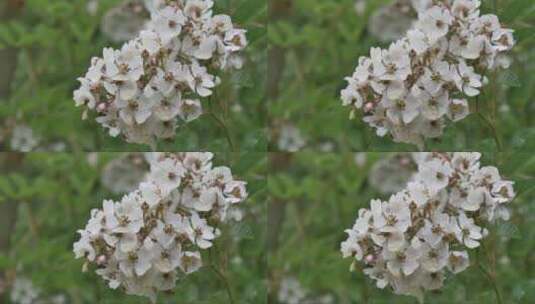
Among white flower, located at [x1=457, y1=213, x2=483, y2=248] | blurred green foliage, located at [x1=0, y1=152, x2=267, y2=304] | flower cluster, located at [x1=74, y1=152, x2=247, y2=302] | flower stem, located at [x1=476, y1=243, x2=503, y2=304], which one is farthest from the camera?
blurred green foliage, located at [x1=0, y1=152, x2=267, y2=304]

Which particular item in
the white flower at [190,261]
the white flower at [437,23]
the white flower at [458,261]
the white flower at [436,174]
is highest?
the white flower at [437,23]

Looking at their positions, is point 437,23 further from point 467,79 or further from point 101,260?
point 101,260

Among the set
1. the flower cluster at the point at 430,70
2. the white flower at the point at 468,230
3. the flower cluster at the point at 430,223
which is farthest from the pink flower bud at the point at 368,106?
the white flower at the point at 468,230

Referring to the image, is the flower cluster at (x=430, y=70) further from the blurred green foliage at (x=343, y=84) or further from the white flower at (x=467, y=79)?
the blurred green foliage at (x=343, y=84)

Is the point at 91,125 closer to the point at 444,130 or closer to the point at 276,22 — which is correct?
the point at 276,22

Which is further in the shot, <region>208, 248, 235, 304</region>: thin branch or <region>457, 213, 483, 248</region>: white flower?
<region>208, 248, 235, 304</region>: thin branch

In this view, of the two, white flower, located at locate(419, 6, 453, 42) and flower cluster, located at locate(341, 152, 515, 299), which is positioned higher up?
white flower, located at locate(419, 6, 453, 42)

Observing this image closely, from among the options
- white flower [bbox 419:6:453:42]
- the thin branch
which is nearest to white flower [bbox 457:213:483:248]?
white flower [bbox 419:6:453:42]

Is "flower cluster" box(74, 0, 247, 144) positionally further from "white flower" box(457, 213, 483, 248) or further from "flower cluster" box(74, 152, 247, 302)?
"white flower" box(457, 213, 483, 248)
